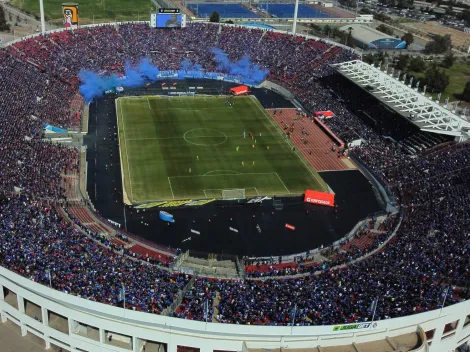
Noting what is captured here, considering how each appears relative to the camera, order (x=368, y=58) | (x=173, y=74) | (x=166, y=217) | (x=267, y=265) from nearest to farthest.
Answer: (x=267, y=265), (x=166, y=217), (x=173, y=74), (x=368, y=58)

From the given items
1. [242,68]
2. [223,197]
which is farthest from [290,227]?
[242,68]

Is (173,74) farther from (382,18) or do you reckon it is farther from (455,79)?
(382,18)

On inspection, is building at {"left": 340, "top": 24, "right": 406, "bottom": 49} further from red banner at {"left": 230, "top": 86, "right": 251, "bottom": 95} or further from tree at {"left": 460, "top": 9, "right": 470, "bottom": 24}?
red banner at {"left": 230, "top": 86, "right": 251, "bottom": 95}

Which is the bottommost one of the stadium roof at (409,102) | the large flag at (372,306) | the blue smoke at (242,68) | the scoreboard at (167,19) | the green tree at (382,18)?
the blue smoke at (242,68)

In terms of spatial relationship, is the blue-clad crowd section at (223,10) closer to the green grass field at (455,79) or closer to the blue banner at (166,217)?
the green grass field at (455,79)

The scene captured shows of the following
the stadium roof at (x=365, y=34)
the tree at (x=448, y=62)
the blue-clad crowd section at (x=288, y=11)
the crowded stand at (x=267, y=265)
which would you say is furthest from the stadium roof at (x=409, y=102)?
the blue-clad crowd section at (x=288, y=11)

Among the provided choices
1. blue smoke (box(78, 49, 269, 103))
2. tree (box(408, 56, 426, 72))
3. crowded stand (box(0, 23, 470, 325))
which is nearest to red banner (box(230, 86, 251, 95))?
blue smoke (box(78, 49, 269, 103))

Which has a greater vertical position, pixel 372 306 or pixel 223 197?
pixel 372 306

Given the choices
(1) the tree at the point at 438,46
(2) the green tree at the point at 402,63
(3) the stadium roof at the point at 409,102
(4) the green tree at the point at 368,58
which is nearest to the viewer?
(3) the stadium roof at the point at 409,102

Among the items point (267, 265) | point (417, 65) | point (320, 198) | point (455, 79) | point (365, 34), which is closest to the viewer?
point (267, 265)
